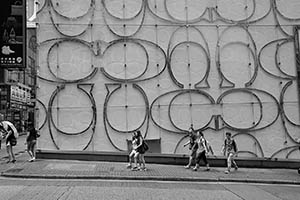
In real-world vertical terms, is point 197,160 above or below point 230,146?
below

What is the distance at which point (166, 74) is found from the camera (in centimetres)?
1617

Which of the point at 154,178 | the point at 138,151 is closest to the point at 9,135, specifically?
the point at 138,151

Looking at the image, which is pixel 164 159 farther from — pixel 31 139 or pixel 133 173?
pixel 31 139

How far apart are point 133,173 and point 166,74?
5807 mm

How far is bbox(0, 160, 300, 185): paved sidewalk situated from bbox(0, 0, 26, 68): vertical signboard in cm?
430

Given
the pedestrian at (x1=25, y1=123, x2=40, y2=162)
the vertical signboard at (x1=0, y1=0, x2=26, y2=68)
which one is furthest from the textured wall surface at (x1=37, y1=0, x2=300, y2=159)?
the pedestrian at (x1=25, y1=123, x2=40, y2=162)

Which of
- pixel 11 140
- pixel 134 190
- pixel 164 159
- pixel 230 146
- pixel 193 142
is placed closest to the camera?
pixel 134 190

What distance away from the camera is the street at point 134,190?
822cm

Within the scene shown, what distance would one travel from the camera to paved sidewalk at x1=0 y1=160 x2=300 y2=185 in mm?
11289

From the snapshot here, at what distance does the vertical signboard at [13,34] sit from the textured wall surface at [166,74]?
45.5 inches

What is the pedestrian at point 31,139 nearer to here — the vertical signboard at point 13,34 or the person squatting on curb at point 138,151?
the vertical signboard at point 13,34

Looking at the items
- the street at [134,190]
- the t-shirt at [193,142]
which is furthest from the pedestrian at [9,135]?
the t-shirt at [193,142]

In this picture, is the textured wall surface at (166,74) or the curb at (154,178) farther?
the textured wall surface at (166,74)

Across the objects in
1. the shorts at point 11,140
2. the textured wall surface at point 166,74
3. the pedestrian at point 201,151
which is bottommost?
the pedestrian at point 201,151
